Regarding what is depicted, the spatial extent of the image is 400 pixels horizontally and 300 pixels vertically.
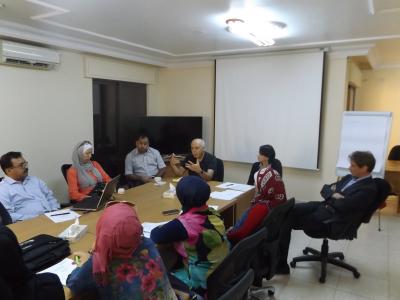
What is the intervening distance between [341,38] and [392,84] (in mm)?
3130

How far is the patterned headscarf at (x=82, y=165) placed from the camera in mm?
3327

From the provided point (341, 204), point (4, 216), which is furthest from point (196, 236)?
point (4, 216)

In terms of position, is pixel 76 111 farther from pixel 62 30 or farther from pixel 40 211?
pixel 40 211

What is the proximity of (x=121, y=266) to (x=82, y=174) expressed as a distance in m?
2.26

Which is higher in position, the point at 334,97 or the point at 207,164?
the point at 334,97

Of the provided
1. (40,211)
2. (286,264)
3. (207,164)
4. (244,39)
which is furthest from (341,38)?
(40,211)

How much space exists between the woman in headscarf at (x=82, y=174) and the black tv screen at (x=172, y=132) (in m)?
1.88

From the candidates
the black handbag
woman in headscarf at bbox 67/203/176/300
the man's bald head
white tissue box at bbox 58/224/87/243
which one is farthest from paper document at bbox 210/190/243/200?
woman in headscarf at bbox 67/203/176/300

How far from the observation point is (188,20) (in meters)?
3.26

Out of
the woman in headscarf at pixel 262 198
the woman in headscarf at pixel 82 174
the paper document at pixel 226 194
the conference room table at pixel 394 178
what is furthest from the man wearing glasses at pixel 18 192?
the conference room table at pixel 394 178

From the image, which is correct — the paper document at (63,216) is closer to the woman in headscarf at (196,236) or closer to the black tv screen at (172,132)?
A: the woman in headscarf at (196,236)

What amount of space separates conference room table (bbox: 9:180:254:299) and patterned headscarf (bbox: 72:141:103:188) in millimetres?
561

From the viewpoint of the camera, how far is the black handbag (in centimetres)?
162

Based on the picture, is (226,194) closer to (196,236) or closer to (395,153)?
(196,236)
